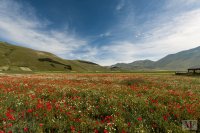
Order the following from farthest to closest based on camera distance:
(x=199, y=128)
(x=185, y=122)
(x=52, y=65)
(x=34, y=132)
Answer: (x=52, y=65), (x=185, y=122), (x=199, y=128), (x=34, y=132)

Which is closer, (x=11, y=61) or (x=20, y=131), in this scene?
(x=20, y=131)

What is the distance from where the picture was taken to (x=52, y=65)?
193m

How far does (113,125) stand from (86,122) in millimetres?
1132

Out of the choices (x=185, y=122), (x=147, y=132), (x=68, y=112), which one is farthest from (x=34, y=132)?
(x=185, y=122)

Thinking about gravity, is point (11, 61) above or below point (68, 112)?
above

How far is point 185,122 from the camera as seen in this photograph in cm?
568

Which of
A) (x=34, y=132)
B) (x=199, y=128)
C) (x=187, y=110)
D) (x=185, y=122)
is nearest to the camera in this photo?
(x=34, y=132)

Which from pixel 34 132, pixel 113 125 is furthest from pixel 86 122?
pixel 34 132

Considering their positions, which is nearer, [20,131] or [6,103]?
[20,131]

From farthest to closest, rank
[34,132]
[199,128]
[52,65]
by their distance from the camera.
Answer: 1. [52,65]
2. [199,128]
3. [34,132]

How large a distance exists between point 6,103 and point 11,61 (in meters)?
182

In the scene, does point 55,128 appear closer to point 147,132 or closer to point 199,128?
point 147,132

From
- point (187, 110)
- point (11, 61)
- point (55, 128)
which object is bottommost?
point (55, 128)

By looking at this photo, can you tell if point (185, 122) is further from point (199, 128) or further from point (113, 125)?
point (113, 125)
